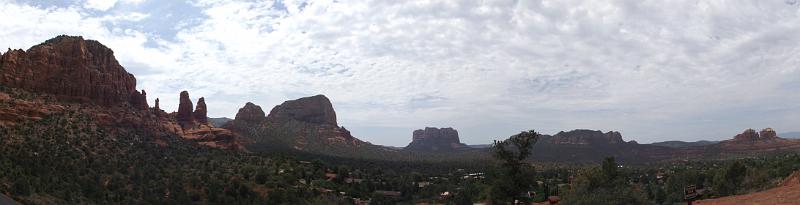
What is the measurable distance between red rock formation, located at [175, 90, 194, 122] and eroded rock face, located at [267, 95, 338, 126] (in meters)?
50.4

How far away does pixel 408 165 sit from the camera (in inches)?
4035

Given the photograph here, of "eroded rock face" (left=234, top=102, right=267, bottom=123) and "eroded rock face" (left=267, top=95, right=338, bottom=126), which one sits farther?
"eroded rock face" (left=267, top=95, right=338, bottom=126)

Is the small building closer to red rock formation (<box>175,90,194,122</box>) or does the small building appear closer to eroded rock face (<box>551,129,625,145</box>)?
red rock formation (<box>175,90,194,122</box>)

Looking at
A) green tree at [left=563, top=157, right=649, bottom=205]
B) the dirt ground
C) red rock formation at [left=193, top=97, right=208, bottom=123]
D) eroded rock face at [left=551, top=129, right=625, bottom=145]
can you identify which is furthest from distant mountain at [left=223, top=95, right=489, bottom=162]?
the dirt ground

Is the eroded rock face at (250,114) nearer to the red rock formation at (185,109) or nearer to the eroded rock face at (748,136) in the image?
the red rock formation at (185,109)

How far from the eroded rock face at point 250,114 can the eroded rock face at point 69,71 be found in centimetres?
4543

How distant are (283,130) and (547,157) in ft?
209

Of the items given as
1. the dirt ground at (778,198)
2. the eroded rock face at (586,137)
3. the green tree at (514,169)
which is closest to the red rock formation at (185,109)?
the green tree at (514,169)

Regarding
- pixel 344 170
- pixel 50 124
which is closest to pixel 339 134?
pixel 344 170

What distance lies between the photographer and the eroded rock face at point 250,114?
132m

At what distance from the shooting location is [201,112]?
348 feet

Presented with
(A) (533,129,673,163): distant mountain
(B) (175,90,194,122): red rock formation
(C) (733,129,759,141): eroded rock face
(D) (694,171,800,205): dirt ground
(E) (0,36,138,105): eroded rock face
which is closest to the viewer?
(D) (694,171,800,205): dirt ground

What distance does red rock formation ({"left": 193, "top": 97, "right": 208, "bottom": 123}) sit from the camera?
104562 mm

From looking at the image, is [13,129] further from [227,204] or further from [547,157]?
[547,157]
